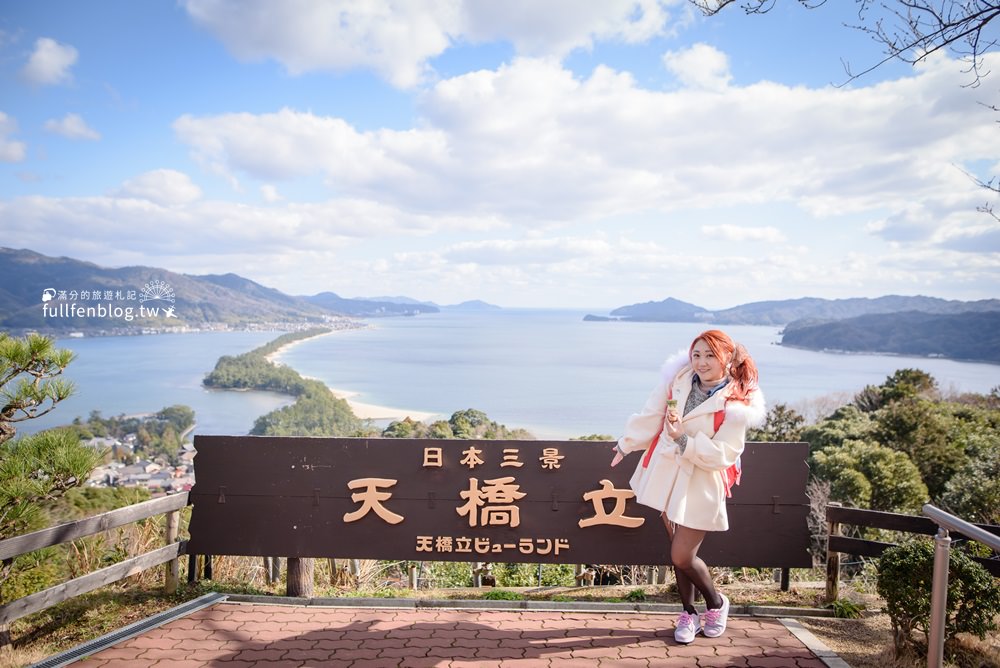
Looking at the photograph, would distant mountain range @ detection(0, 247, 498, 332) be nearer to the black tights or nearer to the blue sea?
the blue sea

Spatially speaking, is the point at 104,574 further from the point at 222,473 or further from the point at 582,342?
the point at 582,342

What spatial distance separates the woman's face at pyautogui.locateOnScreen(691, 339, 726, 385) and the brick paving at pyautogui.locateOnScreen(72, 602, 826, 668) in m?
1.35

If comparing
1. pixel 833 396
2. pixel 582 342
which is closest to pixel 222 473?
pixel 833 396

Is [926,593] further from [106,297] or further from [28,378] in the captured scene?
[106,297]

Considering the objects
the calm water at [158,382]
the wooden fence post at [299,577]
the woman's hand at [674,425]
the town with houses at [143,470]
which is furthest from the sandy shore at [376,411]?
the woman's hand at [674,425]

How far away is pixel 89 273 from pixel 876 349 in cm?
8225

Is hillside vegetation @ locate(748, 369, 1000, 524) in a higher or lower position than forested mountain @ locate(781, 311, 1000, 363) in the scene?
lower

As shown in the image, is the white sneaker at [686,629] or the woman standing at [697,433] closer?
the woman standing at [697,433]

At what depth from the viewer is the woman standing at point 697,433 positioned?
282cm

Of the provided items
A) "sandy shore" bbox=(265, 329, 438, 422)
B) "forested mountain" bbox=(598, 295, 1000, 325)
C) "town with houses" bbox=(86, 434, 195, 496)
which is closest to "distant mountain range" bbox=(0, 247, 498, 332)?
"town with houses" bbox=(86, 434, 195, 496)

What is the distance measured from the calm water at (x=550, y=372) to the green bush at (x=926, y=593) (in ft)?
125

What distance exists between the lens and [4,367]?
3.34 m

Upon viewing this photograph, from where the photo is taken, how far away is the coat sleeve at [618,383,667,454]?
3086 millimetres

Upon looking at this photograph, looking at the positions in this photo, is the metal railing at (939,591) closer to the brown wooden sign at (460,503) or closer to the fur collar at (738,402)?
the fur collar at (738,402)
